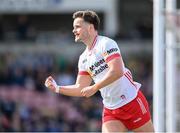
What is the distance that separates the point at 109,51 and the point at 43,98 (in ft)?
36.9

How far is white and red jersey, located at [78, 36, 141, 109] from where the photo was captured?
843cm

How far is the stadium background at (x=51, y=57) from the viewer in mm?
18562

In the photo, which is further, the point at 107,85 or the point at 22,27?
the point at 22,27

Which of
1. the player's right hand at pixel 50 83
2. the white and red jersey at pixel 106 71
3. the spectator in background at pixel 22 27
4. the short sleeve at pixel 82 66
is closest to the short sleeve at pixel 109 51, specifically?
the white and red jersey at pixel 106 71

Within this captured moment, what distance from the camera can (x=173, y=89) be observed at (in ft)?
43.0

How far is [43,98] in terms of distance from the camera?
64.0 ft

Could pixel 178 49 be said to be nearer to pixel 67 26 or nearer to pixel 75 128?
pixel 75 128

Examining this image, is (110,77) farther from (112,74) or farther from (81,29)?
(81,29)

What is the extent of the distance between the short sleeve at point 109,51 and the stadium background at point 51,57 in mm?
8687

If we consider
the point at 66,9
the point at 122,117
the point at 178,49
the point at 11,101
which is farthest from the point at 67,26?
the point at 122,117

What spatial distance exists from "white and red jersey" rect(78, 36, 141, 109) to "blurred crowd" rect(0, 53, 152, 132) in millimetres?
8328

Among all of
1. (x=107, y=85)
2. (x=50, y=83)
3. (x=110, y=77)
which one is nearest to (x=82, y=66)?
(x=50, y=83)

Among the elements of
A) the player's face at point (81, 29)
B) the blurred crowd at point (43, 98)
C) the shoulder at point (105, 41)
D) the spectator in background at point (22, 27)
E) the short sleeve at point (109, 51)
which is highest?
the player's face at point (81, 29)

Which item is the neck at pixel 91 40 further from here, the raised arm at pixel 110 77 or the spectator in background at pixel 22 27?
the spectator in background at pixel 22 27
